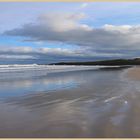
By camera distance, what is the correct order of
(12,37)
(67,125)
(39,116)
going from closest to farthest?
(67,125) → (39,116) → (12,37)

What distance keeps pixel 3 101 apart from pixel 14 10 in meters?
2.07

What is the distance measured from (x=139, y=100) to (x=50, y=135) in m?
2.87

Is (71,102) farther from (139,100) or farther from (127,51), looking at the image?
(127,51)

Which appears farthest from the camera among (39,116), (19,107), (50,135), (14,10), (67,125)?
(14,10)

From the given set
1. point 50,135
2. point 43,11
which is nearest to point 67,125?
point 50,135

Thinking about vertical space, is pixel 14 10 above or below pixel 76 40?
above

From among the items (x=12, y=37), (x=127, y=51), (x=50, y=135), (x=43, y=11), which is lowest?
(x=50, y=135)

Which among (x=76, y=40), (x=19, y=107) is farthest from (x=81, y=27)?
(x=19, y=107)

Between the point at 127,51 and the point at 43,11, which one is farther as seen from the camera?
the point at 127,51

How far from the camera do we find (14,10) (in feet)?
22.4

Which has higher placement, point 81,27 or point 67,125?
point 81,27

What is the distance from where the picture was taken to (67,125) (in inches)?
177

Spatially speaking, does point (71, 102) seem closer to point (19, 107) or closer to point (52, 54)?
point (19, 107)

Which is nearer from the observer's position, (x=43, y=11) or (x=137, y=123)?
(x=137, y=123)
